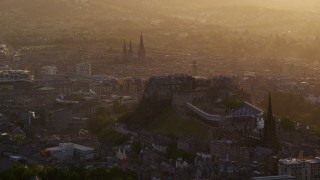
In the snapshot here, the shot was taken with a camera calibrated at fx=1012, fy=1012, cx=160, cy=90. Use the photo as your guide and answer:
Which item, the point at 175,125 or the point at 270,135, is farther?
the point at 175,125

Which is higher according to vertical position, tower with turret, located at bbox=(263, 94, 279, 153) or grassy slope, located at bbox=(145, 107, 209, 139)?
tower with turret, located at bbox=(263, 94, 279, 153)

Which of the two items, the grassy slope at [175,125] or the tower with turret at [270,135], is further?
the grassy slope at [175,125]

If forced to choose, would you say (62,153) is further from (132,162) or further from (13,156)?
(132,162)

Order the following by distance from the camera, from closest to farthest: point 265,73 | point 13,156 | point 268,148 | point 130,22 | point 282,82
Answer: point 268,148, point 13,156, point 282,82, point 265,73, point 130,22

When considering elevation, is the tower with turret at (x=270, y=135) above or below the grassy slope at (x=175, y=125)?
above

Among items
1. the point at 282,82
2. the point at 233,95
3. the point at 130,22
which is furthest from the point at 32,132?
the point at 130,22

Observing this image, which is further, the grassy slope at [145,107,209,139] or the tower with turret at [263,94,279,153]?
the grassy slope at [145,107,209,139]

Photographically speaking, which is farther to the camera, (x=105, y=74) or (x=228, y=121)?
(x=105, y=74)

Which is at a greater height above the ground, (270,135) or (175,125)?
(270,135)
